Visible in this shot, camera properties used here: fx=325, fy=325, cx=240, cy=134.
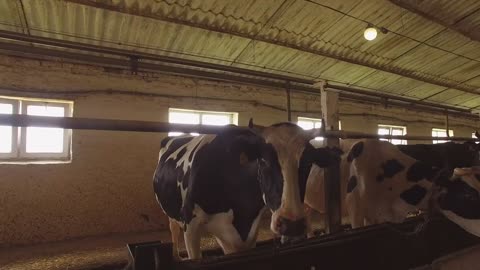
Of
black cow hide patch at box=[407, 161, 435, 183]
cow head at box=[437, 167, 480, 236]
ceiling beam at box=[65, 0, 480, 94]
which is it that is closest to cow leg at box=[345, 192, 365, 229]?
black cow hide patch at box=[407, 161, 435, 183]

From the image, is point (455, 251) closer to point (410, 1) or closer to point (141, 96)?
point (410, 1)

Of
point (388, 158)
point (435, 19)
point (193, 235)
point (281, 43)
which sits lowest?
point (193, 235)

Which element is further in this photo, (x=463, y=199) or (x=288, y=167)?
(x=463, y=199)

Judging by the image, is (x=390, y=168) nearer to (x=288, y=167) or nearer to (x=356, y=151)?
(x=356, y=151)

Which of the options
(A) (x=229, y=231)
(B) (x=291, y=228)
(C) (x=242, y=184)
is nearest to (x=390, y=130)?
(C) (x=242, y=184)

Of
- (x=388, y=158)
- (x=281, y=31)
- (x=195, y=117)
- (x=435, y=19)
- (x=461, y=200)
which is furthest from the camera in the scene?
(x=195, y=117)

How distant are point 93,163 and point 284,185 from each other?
188 inches

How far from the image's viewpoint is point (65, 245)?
5098mm

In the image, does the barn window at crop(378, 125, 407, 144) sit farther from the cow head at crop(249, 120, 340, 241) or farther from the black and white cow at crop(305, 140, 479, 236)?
the cow head at crop(249, 120, 340, 241)

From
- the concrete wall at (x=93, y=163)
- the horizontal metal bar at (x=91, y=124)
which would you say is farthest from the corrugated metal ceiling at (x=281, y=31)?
the horizontal metal bar at (x=91, y=124)

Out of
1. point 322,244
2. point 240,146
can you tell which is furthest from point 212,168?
point 322,244

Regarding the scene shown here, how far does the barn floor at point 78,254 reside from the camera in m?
4.07

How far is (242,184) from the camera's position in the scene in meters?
2.67

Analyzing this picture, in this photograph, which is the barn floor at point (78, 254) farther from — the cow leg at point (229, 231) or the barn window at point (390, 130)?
the barn window at point (390, 130)
